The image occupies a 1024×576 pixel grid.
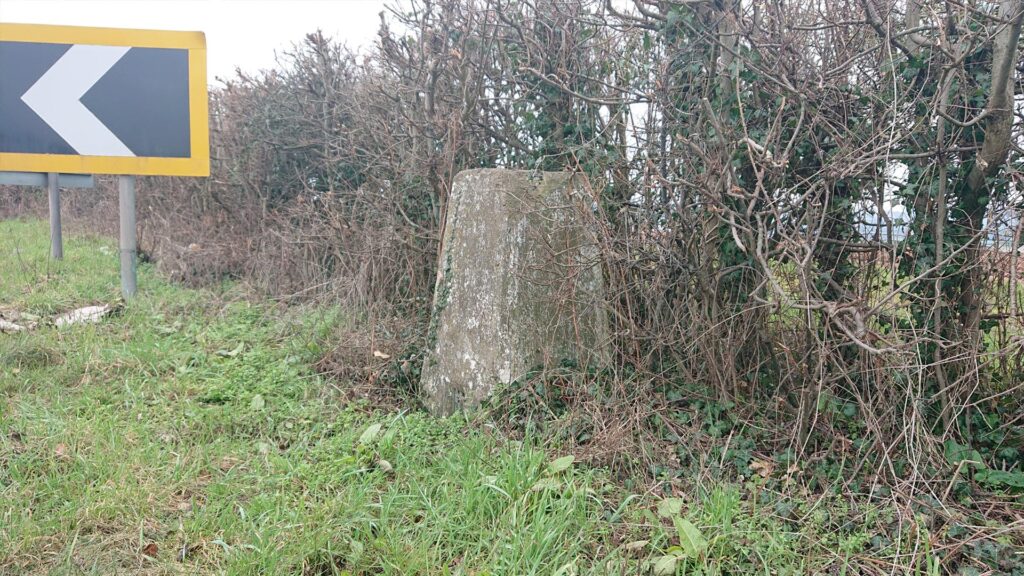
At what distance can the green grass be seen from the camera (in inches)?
106

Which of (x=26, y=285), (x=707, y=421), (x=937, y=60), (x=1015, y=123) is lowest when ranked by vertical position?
(x=707, y=421)

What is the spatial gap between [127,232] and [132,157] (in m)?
0.67

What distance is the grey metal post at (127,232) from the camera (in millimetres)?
6117

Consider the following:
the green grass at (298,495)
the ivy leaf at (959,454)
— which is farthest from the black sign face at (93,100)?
the ivy leaf at (959,454)

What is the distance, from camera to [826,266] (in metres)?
3.67

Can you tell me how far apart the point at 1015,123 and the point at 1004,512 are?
1.72 m

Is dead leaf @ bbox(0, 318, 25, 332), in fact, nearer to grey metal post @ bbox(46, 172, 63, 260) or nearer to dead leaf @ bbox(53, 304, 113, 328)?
dead leaf @ bbox(53, 304, 113, 328)

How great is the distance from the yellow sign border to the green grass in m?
1.95

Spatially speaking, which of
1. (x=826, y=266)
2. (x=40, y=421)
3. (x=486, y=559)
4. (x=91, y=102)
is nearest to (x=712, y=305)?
(x=826, y=266)

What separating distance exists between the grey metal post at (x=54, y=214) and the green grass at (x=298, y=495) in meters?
1.95

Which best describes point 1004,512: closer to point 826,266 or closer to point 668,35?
point 826,266

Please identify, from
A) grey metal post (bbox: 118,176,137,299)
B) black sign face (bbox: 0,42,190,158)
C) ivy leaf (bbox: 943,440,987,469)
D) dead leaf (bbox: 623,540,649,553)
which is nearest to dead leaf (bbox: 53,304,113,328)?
grey metal post (bbox: 118,176,137,299)

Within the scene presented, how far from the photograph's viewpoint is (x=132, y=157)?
5977 millimetres

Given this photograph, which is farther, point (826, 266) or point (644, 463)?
point (826, 266)
